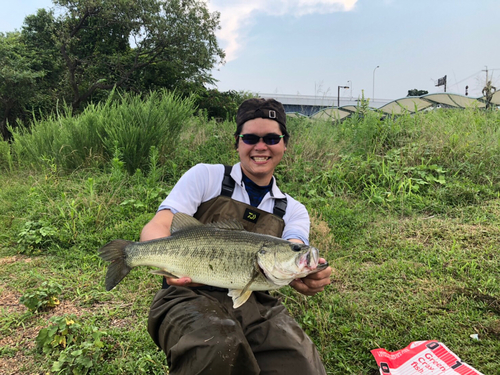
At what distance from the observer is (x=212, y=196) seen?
2.36 meters

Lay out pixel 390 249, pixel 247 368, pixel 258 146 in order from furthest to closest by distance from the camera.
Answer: pixel 390 249, pixel 258 146, pixel 247 368

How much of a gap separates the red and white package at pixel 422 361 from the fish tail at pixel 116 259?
1.93 metres

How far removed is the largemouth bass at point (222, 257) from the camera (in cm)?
169

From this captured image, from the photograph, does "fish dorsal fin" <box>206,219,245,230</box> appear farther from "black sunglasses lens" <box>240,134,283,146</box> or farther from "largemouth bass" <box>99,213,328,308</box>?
"black sunglasses lens" <box>240,134,283,146</box>

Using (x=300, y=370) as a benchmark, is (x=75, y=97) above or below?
above

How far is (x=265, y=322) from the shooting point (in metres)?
1.95

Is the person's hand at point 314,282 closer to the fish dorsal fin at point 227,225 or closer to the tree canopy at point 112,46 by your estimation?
the fish dorsal fin at point 227,225

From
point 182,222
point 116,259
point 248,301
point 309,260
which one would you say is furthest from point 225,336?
point 116,259

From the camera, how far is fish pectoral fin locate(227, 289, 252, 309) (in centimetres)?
172

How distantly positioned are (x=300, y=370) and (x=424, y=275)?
2.25m

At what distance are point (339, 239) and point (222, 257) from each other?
285cm

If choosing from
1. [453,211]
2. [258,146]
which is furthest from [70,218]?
[453,211]

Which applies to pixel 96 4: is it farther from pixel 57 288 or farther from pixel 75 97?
pixel 57 288

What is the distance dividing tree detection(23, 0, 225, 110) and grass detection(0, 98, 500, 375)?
51.1 ft
